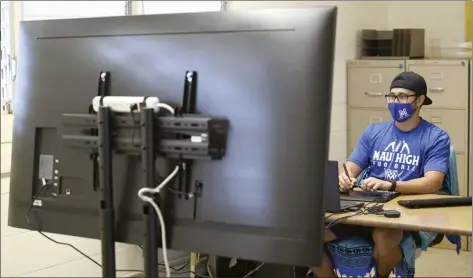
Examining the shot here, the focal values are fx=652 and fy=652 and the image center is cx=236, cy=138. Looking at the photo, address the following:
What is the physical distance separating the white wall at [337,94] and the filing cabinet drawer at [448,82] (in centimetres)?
63

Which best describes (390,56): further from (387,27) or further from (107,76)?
(107,76)

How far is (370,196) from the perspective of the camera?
96.7 inches

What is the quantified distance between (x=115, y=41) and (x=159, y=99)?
179mm

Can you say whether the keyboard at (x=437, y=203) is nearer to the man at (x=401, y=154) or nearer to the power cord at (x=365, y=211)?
the power cord at (x=365, y=211)

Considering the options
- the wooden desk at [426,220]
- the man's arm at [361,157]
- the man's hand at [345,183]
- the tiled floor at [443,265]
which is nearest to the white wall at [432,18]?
the tiled floor at [443,265]

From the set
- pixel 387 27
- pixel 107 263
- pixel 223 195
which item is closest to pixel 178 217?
pixel 223 195

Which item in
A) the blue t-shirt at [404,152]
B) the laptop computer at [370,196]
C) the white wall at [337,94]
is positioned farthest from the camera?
the white wall at [337,94]

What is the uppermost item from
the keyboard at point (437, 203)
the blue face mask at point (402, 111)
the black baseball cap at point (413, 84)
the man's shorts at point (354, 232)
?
the black baseball cap at point (413, 84)

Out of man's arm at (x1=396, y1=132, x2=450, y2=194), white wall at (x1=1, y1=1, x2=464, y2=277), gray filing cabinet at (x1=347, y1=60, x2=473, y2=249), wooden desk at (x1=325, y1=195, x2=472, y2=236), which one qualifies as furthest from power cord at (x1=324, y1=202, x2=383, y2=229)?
gray filing cabinet at (x1=347, y1=60, x2=473, y2=249)

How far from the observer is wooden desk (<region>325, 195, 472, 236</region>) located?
6.64 feet

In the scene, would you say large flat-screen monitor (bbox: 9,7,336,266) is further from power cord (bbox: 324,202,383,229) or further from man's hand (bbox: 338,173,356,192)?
man's hand (bbox: 338,173,356,192)

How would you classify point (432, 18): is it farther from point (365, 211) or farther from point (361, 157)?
point (365, 211)

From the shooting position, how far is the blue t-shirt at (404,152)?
2.69m

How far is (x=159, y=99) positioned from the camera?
4.58 feet
